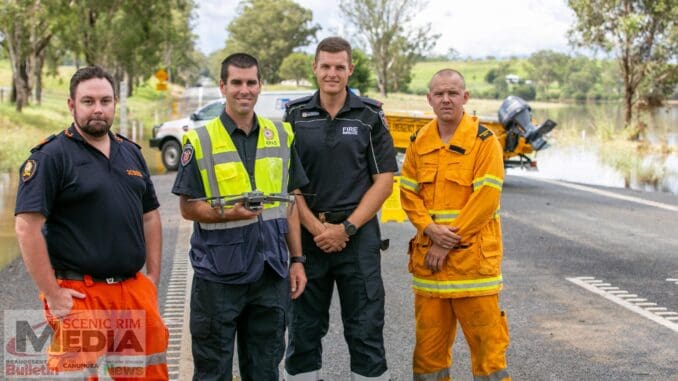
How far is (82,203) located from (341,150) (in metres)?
1.63

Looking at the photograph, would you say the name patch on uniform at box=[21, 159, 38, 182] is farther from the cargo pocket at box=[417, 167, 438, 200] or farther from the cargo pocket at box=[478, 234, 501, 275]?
the cargo pocket at box=[478, 234, 501, 275]

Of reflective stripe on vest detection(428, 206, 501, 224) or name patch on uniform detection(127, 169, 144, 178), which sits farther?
reflective stripe on vest detection(428, 206, 501, 224)

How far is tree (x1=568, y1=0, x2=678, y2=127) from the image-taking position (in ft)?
116

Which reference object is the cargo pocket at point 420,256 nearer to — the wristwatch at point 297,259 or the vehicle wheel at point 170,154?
the wristwatch at point 297,259

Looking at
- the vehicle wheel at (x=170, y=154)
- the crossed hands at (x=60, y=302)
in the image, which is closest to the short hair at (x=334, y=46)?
the crossed hands at (x=60, y=302)

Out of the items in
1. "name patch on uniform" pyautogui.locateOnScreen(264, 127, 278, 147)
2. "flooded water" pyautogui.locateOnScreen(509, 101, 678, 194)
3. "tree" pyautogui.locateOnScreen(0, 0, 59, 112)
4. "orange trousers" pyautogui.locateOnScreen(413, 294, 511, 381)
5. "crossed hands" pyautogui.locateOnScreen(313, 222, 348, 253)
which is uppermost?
"tree" pyautogui.locateOnScreen(0, 0, 59, 112)

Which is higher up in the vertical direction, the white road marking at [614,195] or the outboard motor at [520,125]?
the outboard motor at [520,125]

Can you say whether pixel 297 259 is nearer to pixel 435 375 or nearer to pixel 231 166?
pixel 231 166

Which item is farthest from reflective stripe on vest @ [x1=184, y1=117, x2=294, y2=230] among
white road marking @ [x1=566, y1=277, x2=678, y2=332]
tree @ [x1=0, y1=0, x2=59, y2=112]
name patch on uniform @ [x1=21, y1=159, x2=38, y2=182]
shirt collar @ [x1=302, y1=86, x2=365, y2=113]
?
tree @ [x1=0, y1=0, x2=59, y2=112]

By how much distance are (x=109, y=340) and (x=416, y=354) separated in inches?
73.3

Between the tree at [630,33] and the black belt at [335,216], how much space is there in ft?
105

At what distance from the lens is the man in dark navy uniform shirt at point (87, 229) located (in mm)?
3957

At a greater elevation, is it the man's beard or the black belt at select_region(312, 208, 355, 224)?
the man's beard

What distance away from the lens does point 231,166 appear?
4.44 metres
